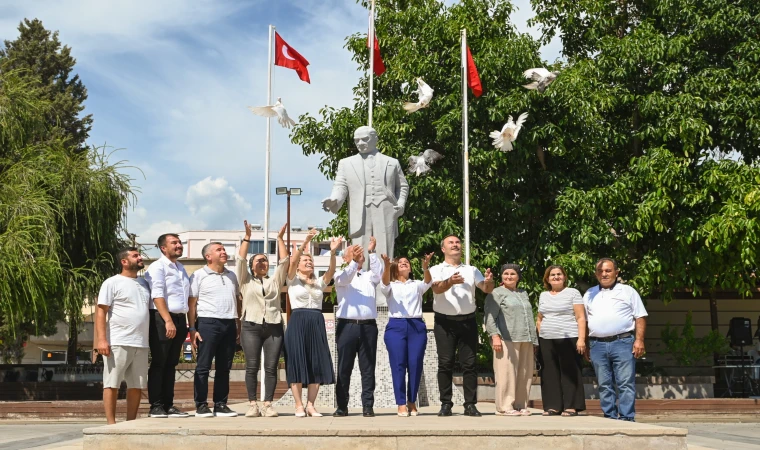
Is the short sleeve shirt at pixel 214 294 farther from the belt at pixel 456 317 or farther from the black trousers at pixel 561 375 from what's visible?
the black trousers at pixel 561 375

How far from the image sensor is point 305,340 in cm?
862

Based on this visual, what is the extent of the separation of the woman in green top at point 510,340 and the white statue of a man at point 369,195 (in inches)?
69.1

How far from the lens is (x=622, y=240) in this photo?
18.6 meters

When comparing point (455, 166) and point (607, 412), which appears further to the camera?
point (455, 166)

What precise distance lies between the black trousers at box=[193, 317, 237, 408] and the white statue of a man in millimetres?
2406

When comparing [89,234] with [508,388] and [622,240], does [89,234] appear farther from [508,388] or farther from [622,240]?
[508,388]

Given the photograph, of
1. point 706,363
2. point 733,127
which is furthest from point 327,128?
point 706,363

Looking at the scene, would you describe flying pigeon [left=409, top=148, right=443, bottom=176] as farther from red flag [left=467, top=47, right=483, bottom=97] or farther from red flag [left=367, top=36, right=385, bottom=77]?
red flag [left=367, top=36, right=385, bottom=77]

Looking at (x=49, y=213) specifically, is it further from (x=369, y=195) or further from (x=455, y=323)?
(x=455, y=323)

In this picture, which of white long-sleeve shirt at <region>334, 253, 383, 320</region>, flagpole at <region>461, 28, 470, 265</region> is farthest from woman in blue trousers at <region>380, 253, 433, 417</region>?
flagpole at <region>461, 28, 470, 265</region>

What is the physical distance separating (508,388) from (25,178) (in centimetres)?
1454

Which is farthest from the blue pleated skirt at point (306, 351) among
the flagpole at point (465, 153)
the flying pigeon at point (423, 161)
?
the flying pigeon at point (423, 161)

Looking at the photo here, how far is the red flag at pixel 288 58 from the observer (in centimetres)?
1845

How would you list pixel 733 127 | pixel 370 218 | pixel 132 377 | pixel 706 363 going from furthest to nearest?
pixel 706 363 → pixel 733 127 → pixel 370 218 → pixel 132 377
